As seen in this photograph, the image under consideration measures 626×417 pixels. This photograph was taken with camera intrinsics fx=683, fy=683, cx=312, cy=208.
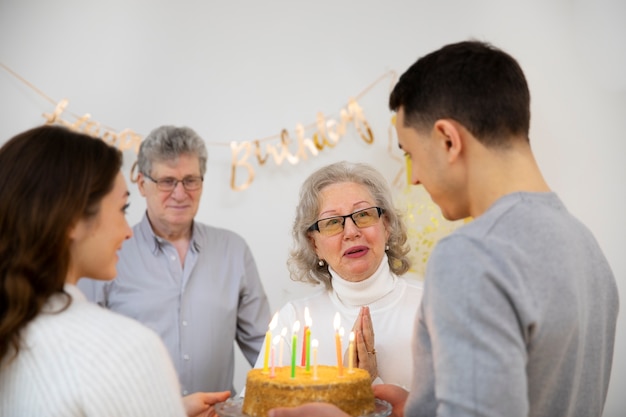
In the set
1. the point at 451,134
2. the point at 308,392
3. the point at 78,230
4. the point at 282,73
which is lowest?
the point at 308,392

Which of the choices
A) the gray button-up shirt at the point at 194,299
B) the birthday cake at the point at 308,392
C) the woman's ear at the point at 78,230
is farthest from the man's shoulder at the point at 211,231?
the woman's ear at the point at 78,230

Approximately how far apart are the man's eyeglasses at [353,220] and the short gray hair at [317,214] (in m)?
0.05

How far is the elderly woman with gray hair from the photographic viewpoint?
2074mm

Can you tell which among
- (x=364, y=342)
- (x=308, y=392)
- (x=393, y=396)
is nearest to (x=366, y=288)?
(x=364, y=342)

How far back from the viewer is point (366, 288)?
2137mm

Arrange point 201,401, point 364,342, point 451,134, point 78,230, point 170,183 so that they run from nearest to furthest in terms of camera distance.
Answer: point 451,134 → point 78,230 → point 201,401 → point 364,342 → point 170,183

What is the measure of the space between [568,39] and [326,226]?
6.87ft

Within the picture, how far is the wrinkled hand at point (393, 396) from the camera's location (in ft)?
4.92

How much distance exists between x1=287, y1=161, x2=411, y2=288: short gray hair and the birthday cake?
0.82 m

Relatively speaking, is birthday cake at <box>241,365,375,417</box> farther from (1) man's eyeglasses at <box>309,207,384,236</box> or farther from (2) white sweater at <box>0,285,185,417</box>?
(1) man's eyeglasses at <box>309,207,384,236</box>

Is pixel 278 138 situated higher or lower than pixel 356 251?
higher

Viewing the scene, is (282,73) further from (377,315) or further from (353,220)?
(377,315)

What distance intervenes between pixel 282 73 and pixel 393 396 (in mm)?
2463

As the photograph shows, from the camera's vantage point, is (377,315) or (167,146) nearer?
(377,315)
